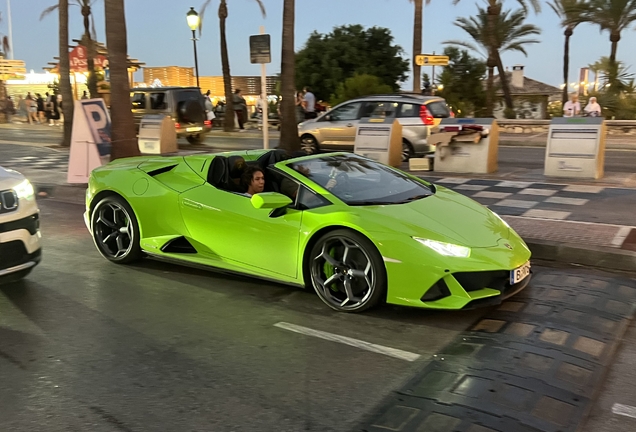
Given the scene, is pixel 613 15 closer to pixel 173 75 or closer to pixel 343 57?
pixel 343 57

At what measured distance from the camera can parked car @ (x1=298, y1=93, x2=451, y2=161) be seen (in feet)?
46.1

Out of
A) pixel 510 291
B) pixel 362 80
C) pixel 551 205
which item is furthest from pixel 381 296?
pixel 362 80

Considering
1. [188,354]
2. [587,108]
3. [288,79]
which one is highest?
[288,79]

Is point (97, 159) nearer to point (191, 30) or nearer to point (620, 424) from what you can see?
point (620, 424)

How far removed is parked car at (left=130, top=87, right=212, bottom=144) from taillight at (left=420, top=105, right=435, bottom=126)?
29.1 feet

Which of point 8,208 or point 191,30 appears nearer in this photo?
point 8,208

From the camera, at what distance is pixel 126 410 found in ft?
11.5

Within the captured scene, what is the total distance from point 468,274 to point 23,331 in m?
3.30

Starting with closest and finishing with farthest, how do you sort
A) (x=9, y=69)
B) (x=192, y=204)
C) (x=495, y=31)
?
1. (x=192, y=204)
2. (x=495, y=31)
3. (x=9, y=69)

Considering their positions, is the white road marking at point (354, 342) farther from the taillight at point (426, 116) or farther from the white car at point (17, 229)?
the taillight at point (426, 116)

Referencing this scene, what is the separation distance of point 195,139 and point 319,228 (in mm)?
16630

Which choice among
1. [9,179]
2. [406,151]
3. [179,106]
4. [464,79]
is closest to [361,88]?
[464,79]

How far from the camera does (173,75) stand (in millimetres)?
59594

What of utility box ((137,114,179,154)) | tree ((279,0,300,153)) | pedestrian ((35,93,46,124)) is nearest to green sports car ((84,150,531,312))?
tree ((279,0,300,153))
